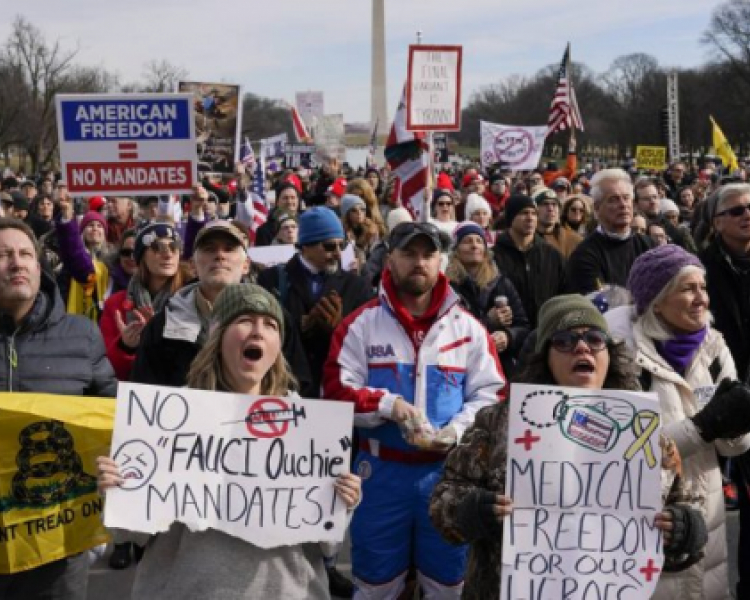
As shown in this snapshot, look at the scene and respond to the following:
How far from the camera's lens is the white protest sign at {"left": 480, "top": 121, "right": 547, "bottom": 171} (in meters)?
18.2

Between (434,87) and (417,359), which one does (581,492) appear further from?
(434,87)

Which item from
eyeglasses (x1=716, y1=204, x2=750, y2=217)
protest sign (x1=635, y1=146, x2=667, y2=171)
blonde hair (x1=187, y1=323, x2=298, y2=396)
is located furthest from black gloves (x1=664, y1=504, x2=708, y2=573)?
protest sign (x1=635, y1=146, x2=667, y2=171)

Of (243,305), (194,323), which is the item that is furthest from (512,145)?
(243,305)

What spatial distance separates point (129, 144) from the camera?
6043 mm

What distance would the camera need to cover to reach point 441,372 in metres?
3.85

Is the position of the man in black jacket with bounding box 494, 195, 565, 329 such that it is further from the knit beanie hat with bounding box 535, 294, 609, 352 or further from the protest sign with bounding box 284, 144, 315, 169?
the protest sign with bounding box 284, 144, 315, 169

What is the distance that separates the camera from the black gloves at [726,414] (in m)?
3.10

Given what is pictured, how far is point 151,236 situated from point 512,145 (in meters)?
14.0

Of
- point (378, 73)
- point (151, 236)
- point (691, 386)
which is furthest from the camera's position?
point (378, 73)

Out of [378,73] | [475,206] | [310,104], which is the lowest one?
[475,206]

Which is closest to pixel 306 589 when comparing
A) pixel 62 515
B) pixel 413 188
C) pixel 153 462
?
pixel 153 462

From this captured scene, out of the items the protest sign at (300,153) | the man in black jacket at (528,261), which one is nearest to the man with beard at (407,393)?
the man in black jacket at (528,261)

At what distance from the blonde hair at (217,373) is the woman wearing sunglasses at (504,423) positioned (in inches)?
22.5

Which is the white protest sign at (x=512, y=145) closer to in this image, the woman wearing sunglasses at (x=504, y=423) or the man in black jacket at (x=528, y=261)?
the man in black jacket at (x=528, y=261)
